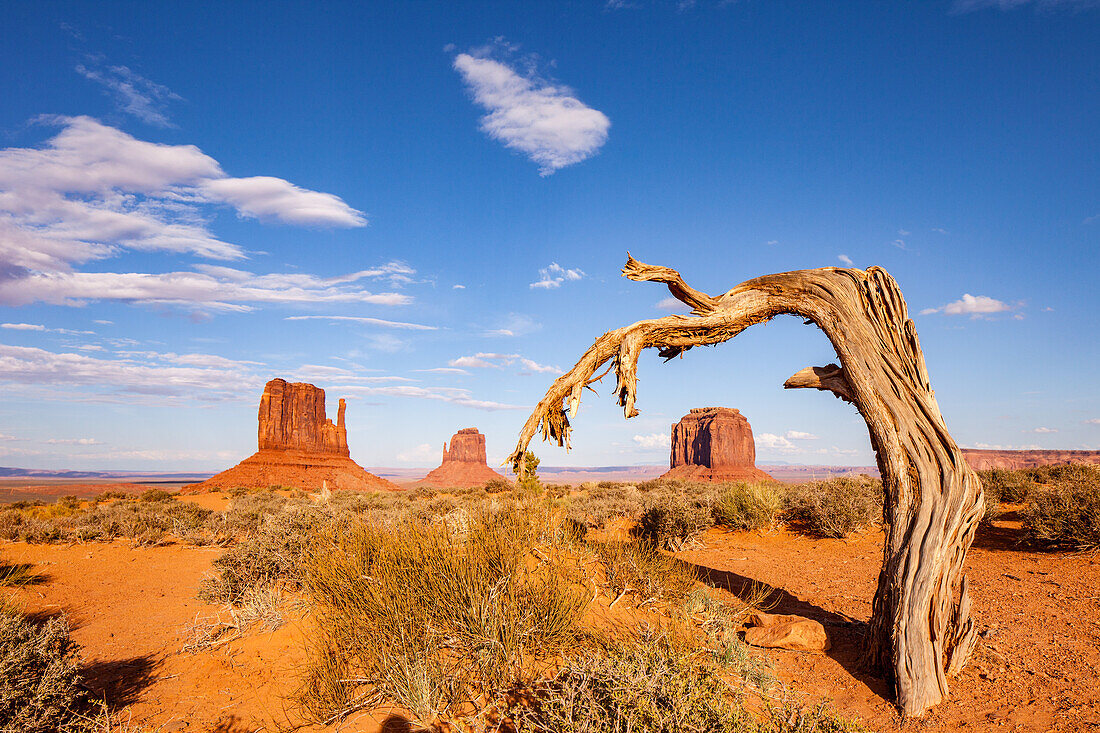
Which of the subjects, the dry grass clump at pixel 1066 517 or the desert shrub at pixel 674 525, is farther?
the desert shrub at pixel 674 525

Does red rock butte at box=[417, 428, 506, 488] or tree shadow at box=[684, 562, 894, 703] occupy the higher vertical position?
tree shadow at box=[684, 562, 894, 703]

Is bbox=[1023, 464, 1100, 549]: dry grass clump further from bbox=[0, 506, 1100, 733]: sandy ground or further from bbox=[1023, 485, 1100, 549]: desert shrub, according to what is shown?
bbox=[0, 506, 1100, 733]: sandy ground

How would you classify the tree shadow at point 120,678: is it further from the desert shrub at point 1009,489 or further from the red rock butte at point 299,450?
the red rock butte at point 299,450

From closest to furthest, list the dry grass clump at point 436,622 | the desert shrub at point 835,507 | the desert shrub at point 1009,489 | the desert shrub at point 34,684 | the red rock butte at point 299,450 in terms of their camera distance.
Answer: the desert shrub at point 34,684
the dry grass clump at point 436,622
the desert shrub at point 835,507
the desert shrub at point 1009,489
the red rock butte at point 299,450

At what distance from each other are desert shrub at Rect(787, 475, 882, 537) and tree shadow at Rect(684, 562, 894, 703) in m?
4.40

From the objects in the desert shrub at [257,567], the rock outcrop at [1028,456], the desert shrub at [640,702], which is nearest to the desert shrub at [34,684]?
the desert shrub at [257,567]

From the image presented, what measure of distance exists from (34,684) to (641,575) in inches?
237

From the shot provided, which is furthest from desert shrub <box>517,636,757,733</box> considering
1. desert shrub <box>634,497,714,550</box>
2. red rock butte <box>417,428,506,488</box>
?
red rock butte <box>417,428,506,488</box>

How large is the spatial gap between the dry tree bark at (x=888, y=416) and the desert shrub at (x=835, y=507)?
7803mm

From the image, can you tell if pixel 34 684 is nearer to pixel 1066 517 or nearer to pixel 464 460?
pixel 1066 517

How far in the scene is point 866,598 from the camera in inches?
291

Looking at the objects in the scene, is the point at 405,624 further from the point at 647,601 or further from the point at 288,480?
the point at 288,480

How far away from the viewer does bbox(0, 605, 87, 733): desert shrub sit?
3.91m

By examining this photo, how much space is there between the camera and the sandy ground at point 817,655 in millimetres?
4375
